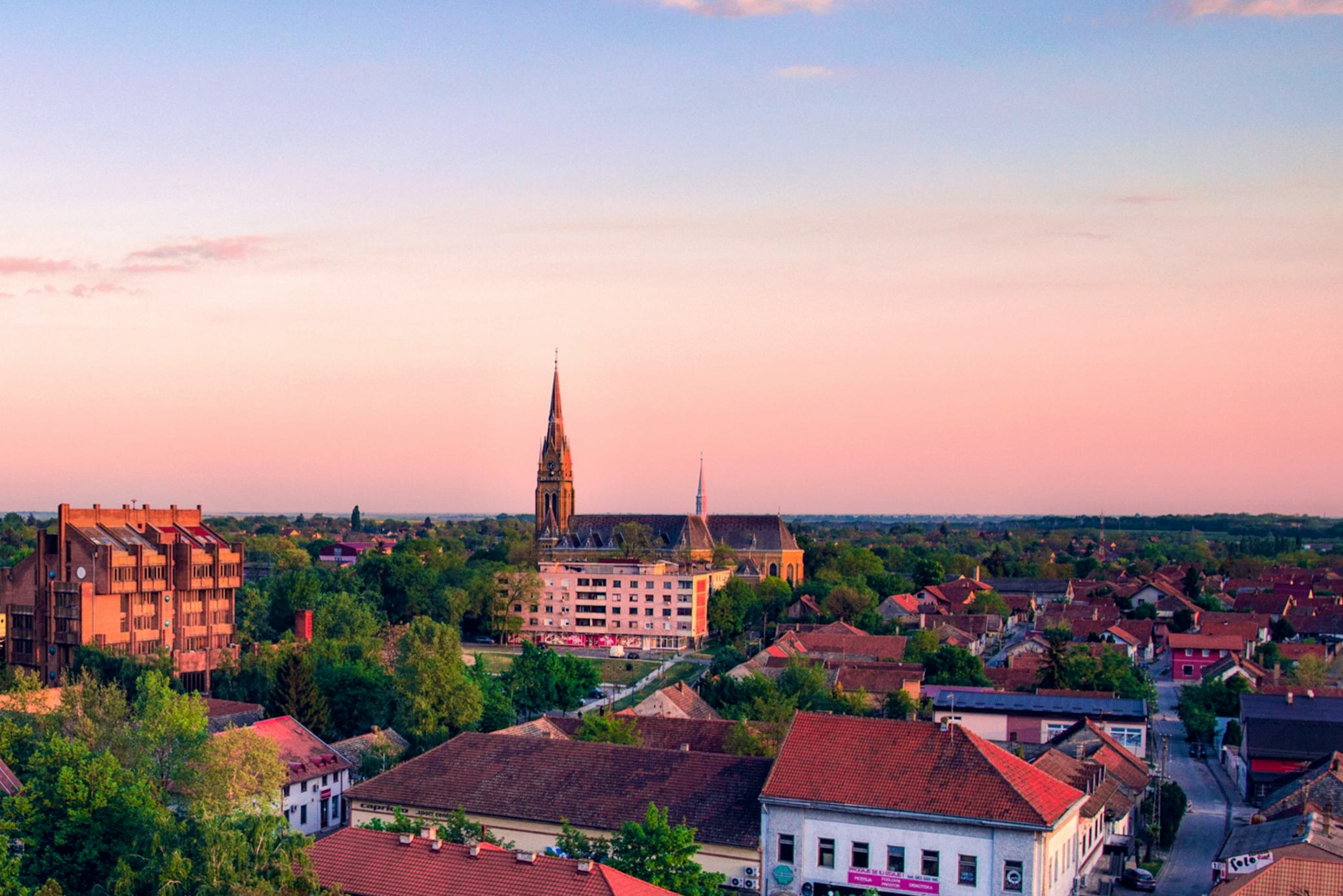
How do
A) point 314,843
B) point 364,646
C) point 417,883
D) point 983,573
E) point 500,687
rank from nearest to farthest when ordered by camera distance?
point 417,883 < point 314,843 < point 500,687 < point 364,646 < point 983,573

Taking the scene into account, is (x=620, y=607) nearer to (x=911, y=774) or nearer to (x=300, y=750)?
(x=300, y=750)

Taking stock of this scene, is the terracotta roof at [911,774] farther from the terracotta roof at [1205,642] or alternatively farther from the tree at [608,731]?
the terracotta roof at [1205,642]

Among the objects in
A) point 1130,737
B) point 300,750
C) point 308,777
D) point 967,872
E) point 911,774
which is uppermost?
point 911,774

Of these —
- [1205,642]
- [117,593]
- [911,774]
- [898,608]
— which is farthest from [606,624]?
[911,774]

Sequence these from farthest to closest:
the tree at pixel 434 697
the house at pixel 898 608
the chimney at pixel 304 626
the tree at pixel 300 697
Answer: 1. the house at pixel 898 608
2. the chimney at pixel 304 626
3. the tree at pixel 300 697
4. the tree at pixel 434 697

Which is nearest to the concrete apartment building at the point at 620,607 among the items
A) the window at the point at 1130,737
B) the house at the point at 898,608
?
the house at the point at 898,608

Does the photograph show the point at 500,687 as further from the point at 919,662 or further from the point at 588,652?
the point at 588,652

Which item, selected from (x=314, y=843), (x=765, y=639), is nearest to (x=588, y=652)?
(x=765, y=639)
